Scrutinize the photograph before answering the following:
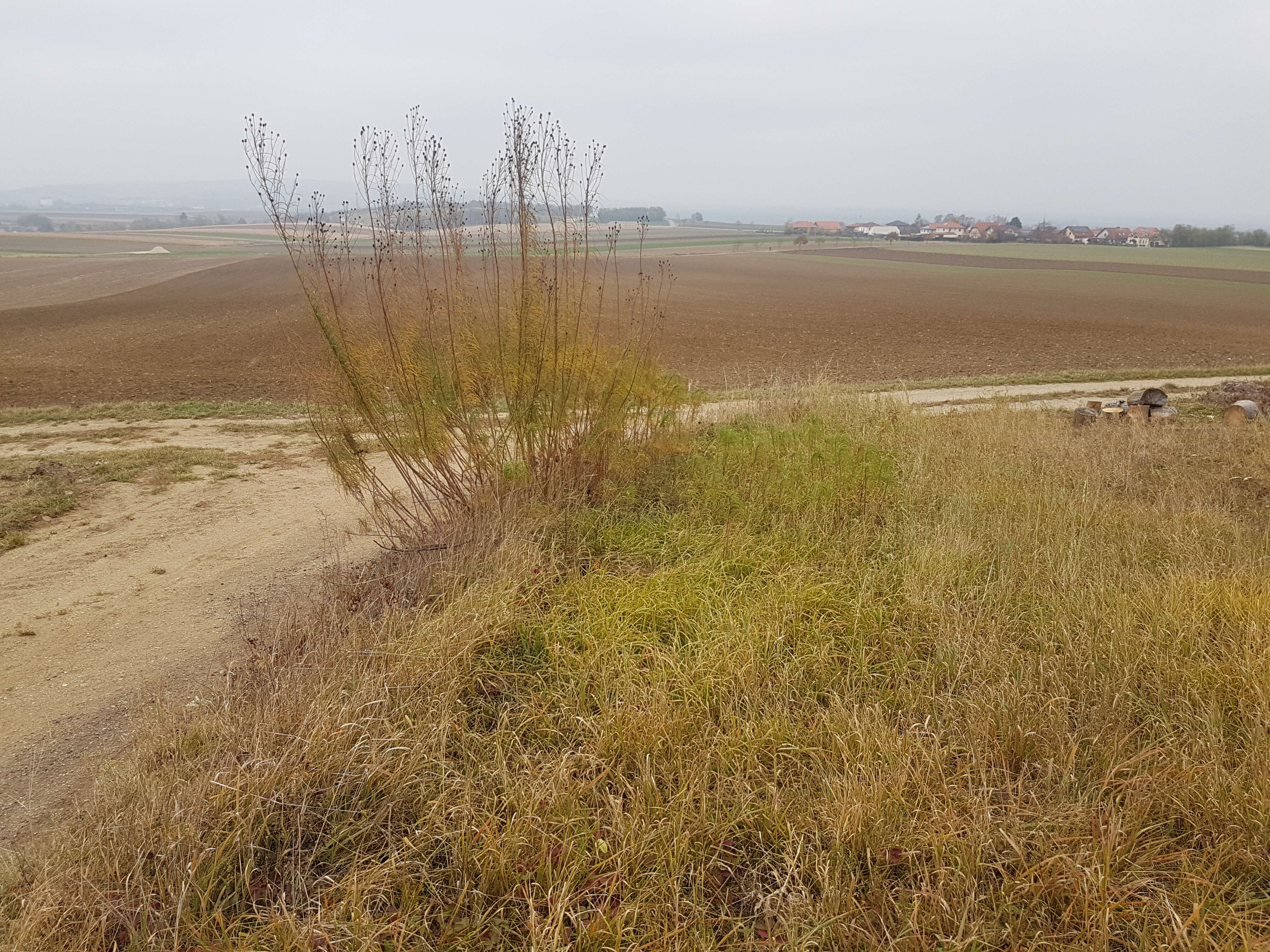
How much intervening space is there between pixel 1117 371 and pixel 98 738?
22406 millimetres

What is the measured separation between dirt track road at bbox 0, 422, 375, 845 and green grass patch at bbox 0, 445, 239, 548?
211mm

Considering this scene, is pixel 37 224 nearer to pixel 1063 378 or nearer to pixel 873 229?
pixel 873 229

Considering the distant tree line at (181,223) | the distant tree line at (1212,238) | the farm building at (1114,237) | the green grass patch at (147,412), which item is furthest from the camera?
the distant tree line at (181,223)

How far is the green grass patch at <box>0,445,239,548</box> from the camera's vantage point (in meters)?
7.80

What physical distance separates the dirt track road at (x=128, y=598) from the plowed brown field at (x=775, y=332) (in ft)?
5.53

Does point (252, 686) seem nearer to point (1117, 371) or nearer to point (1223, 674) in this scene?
point (1223, 674)

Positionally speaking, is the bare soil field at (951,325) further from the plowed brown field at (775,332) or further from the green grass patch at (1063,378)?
the green grass patch at (1063,378)

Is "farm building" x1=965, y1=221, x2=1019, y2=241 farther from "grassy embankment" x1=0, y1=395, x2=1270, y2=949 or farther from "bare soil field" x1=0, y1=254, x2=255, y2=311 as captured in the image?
"grassy embankment" x1=0, y1=395, x2=1270, y2=949

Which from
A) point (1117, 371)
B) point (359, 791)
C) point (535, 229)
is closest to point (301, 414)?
point (535, 229)

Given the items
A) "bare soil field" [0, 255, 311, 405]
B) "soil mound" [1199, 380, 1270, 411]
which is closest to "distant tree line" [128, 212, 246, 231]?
"bare soil field" [0, 255, 311, 405]

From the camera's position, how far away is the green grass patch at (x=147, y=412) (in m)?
13.2

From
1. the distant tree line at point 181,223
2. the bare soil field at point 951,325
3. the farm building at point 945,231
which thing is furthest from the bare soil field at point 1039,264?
the distant tree line at point 181,223

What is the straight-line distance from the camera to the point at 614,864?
292cm

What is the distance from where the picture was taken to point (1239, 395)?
13086 mm
